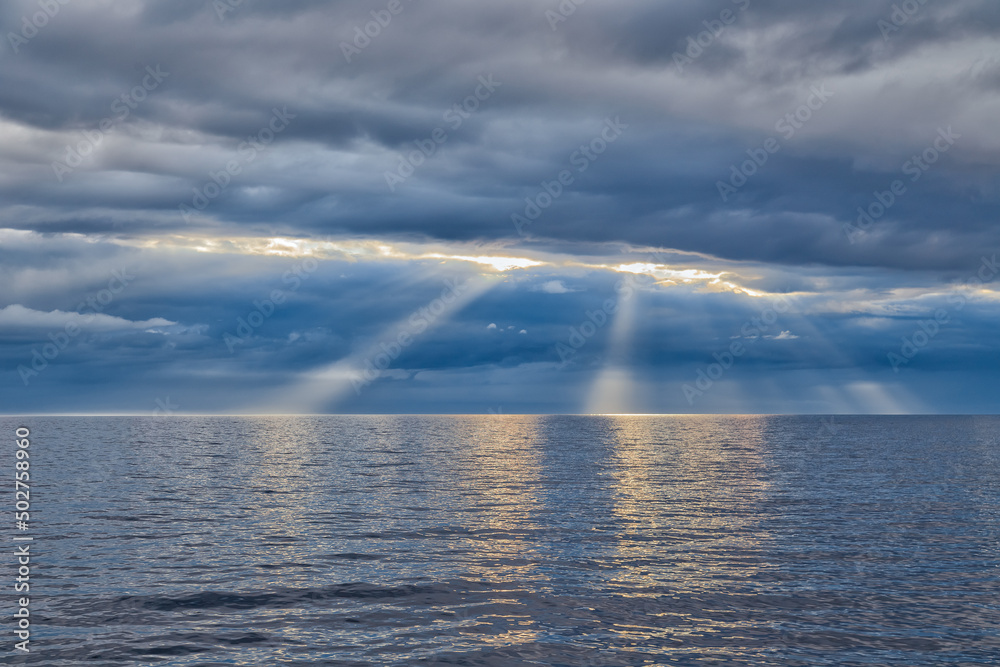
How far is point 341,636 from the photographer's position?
25469 mm

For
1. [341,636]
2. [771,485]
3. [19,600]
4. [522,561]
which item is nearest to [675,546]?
[522,561]

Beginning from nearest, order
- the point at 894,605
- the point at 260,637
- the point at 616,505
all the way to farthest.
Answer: the point at 260,637, the point at 894,605, the point at 616,505

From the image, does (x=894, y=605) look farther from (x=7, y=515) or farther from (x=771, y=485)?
(x=7, y=515)

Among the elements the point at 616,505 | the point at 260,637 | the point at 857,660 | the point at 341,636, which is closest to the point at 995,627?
the point at 857,660

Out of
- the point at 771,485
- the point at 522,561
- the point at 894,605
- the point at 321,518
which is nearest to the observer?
the point at 894,605

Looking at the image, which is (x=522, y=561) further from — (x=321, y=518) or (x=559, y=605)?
A: (x=321, y=518)

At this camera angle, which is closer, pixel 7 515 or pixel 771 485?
pixel 7 515

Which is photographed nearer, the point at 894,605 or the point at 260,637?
the point at 260,637

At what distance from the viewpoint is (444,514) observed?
2088 inches

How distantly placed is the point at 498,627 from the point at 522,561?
1067 cm

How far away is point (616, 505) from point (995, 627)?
3278 cm

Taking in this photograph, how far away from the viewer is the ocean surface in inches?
Answer: 956

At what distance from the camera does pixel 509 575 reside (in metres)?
33.8

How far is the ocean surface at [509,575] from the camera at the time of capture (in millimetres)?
24281
